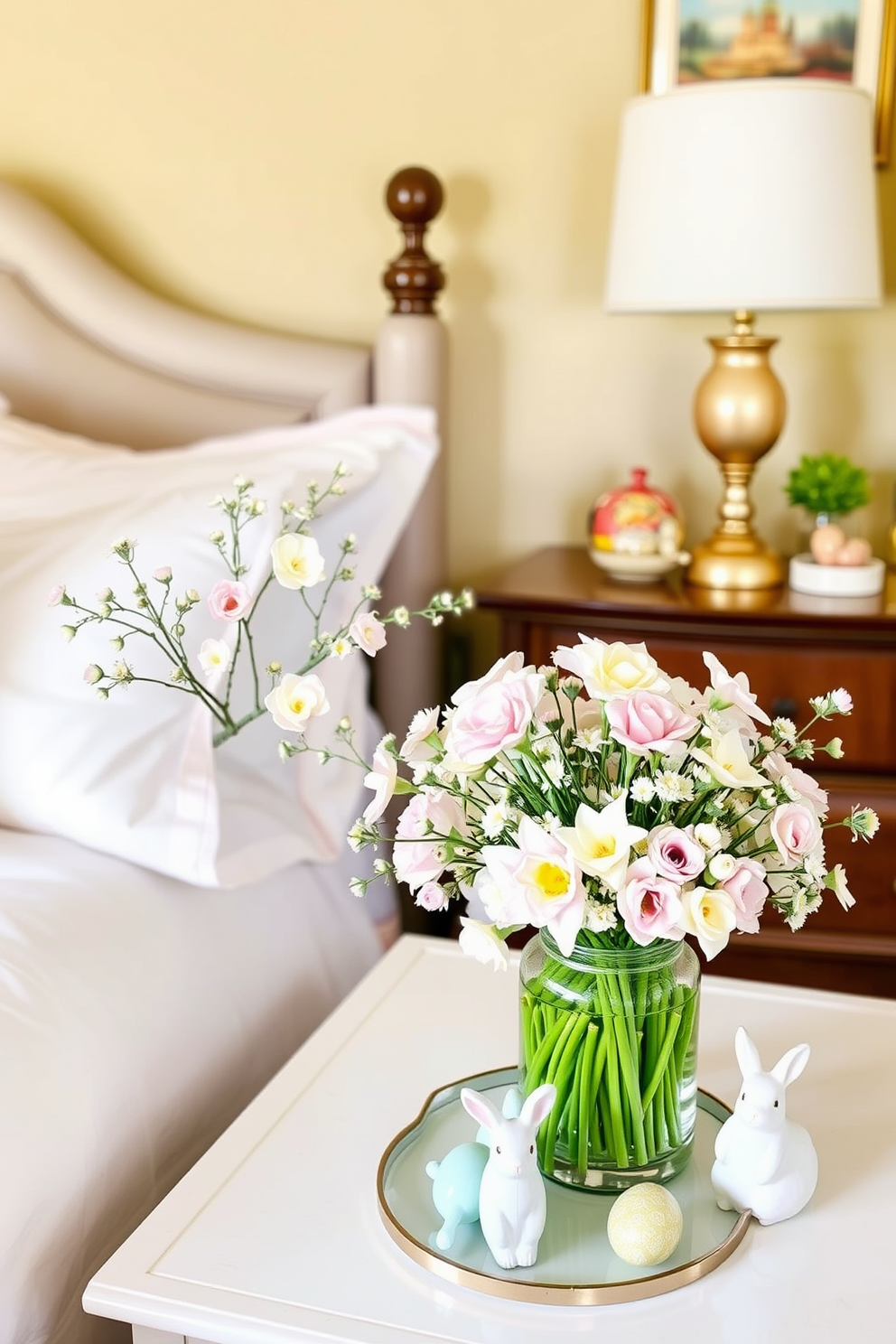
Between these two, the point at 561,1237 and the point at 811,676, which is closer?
the point at 561,1237

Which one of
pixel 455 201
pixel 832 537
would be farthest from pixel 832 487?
pixel 455 201

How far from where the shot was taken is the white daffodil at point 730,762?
2.36 ft

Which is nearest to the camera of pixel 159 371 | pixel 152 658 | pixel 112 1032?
pixel 112 1032

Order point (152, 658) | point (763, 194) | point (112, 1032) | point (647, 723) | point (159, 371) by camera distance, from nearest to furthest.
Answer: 1. point (647, 723)
2. point (112, 1032)
3. point (152, 658)
4. point (763, 194)
5. point (159, 371)

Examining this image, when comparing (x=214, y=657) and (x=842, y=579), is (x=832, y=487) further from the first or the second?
(x=214, y=657)

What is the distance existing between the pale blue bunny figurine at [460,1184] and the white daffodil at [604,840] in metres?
0.19

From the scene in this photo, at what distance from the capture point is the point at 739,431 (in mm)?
1617

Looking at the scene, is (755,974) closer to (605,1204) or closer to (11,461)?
(605,1204)

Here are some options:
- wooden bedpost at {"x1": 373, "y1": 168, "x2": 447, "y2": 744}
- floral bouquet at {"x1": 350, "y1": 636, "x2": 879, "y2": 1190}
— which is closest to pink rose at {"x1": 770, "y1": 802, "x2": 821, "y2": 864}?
floral bouquet at {"x1": 350, "y1": 636, "x2": 879, "y2": 1190}

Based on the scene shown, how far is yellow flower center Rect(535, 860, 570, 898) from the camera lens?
0.72 m

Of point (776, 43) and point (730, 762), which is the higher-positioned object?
point (776, 43)

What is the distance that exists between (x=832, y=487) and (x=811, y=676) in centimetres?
27

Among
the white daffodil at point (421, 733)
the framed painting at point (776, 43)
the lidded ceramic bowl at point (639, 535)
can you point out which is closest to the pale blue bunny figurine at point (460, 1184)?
the white daffodil at point (421, 733)

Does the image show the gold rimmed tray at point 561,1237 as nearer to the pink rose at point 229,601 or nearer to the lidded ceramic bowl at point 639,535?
the pink rose at point 229,601
